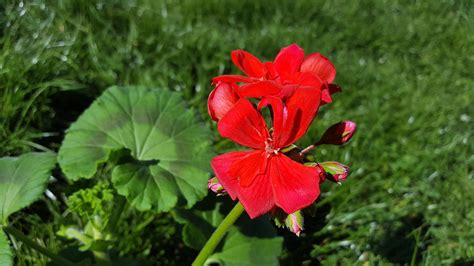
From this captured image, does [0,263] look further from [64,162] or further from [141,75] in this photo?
[141,75]

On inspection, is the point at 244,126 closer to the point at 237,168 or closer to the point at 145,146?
the point at 237,168

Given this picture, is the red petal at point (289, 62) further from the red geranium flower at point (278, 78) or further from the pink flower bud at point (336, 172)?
the pink flower bud at point (336, 172)

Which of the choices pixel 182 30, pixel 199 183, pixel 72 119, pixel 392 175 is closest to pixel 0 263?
pixel 199 183

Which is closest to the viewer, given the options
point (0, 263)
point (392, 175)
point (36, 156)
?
point (0, 263)

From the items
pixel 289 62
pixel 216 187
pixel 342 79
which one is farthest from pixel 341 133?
pixel 342 79

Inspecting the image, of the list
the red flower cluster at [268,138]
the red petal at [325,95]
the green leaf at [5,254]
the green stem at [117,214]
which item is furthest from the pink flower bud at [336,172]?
the green stem at [117,214]

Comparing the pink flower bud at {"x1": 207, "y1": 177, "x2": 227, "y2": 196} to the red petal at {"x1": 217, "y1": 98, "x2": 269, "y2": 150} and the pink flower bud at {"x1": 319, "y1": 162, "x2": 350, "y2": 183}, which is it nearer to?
the red petal at {"x1": 217, "y1": 98, "x2": 269, "y2": 150}

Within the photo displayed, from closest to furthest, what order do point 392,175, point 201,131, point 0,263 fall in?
point 0,263
point 201,131
point 392,175
